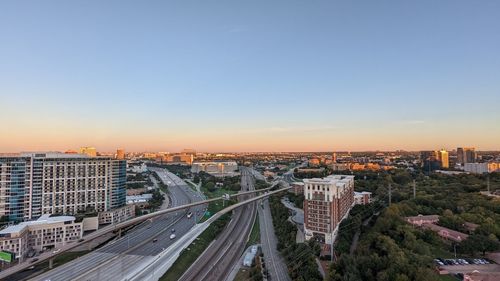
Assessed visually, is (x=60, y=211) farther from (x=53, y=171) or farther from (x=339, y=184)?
(x=339, y=184)

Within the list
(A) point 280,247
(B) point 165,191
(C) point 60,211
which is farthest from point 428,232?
(B) point 165,191

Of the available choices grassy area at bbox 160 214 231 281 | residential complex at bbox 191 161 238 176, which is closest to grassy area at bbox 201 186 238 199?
grassy area at bbox 160 214 231 281

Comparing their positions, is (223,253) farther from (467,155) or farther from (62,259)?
(467,155)

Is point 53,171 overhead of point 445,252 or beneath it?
overhead

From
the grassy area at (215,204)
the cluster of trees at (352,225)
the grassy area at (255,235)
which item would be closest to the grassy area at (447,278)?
the cluster of trees at (352,225)

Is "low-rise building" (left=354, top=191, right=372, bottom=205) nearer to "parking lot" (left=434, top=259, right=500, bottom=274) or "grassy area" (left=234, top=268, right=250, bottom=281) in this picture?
"parking lot" (left=434, top=259, right=500, bottom=274)
